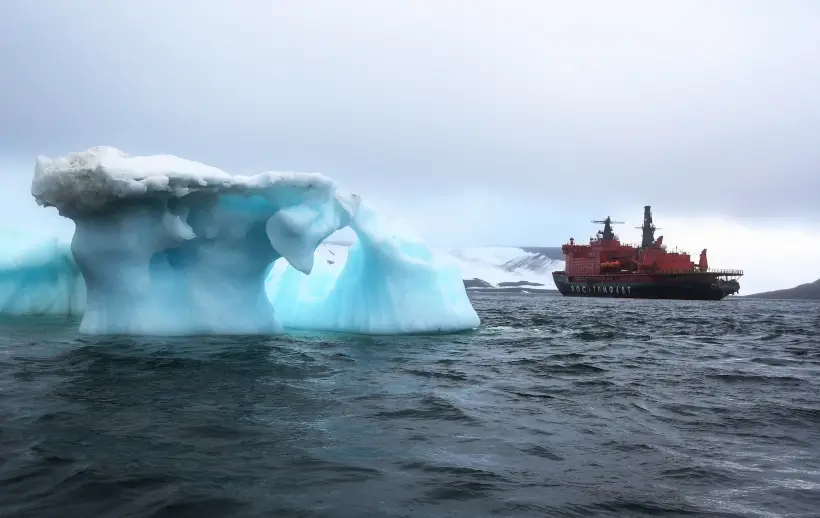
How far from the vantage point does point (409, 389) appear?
27.0ft

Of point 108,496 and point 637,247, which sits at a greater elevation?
point 637,247

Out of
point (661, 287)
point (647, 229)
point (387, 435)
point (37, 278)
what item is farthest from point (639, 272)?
point (387, 435)

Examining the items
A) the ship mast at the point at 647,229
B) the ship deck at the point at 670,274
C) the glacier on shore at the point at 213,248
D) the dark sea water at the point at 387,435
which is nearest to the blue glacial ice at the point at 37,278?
the glacier on shore at the point at 213,248

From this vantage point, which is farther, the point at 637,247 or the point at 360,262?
the point at 637,247

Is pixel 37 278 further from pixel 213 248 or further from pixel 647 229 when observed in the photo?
pixel 647 229

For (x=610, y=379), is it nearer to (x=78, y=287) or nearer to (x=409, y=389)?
(x=409, y=389)

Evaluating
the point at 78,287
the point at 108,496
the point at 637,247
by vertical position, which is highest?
the point at 637,247

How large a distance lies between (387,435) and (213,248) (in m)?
7.97

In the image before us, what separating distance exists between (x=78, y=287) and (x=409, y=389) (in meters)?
13.0

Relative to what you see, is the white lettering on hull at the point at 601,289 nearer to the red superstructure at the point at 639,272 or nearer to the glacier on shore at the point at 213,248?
the red superstructure at the point at 639,272

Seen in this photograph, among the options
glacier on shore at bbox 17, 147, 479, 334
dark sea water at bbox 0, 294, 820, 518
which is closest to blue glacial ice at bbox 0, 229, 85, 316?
glacier on shore at bbox 17, 147, 479, 334

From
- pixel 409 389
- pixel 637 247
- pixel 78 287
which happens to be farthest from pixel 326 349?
pixel 637 247

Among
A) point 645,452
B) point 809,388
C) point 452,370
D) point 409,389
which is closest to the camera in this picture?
point 645,452

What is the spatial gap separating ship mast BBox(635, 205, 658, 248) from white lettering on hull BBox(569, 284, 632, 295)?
9.30 metres
